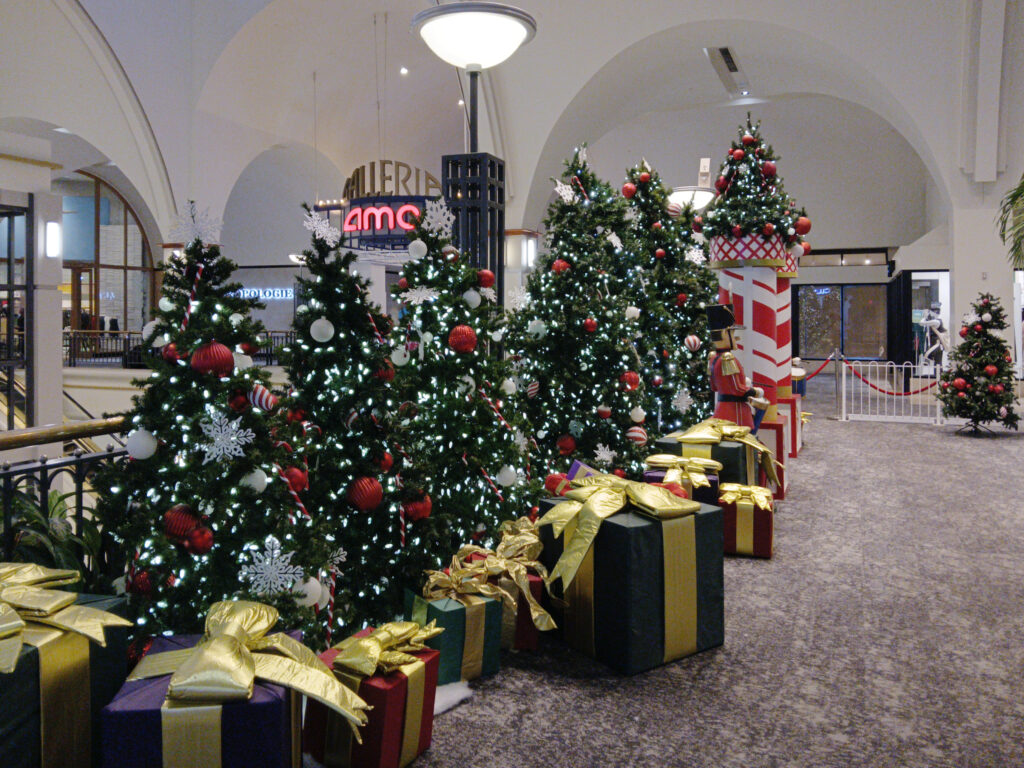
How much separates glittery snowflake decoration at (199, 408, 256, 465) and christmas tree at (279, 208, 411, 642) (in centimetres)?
56

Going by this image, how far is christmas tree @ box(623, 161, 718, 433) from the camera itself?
7.85 m

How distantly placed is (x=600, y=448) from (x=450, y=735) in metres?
3.49

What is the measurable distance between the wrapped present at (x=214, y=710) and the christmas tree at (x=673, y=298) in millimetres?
5865

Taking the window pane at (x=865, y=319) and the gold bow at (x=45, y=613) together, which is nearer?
the gold bow at (x=45, y=613)

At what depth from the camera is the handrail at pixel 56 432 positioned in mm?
2768

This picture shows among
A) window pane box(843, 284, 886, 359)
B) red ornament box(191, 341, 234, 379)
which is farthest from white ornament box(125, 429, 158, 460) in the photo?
window pane box(843, 284, 886, 359)

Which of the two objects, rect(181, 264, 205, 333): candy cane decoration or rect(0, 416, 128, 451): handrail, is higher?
rect(181, 264, 205, 333): candy cane decoration

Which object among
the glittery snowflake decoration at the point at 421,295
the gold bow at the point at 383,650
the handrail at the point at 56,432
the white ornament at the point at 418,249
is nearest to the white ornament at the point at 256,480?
the handrail at the point at 56,432

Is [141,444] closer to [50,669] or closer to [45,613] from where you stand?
[45,613]

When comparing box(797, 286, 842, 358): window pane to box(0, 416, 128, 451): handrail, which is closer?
box(0, 416, 128, 451): handrail

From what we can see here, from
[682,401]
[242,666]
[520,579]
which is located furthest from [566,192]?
[242,666]

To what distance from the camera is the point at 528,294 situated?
6078mm

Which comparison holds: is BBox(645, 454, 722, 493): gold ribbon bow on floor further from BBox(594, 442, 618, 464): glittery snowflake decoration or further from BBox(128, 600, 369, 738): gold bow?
BBox(128, 600, 369, 738): gold bow

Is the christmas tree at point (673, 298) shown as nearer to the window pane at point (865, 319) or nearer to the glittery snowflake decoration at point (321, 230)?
the glittery snowflake decoration at point (321, 230)
